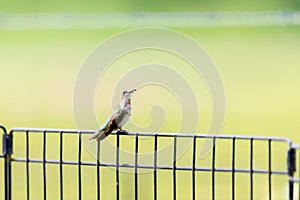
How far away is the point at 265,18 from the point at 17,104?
2.80 m

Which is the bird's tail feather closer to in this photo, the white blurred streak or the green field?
the green field

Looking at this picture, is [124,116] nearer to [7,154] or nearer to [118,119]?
[118,119]

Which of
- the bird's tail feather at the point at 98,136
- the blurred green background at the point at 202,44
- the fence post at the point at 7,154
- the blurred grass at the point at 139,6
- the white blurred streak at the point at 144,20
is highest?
the blurred grass at the point at 139,6

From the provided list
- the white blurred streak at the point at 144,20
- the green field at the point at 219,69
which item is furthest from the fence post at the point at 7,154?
the white blurred streak at the point at 144,20

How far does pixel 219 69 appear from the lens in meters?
6.59

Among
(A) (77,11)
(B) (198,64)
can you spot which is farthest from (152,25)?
(B) (198,64)

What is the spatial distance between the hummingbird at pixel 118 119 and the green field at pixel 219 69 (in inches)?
115

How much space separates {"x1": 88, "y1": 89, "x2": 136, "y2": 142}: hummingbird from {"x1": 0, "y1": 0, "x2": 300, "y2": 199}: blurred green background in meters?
3.63

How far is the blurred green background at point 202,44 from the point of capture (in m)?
5.80

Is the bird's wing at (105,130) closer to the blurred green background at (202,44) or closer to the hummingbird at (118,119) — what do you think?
the hummingbird at (118,119)

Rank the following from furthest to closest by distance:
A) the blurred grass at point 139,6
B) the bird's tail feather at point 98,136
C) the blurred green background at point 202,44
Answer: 1. the blurred grass at point 139,6
2. the blurred green background at point 202,44
3. the bird's tail feather at point 98,136

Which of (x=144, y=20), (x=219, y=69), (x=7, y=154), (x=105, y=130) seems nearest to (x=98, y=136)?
(x=105, y=130)

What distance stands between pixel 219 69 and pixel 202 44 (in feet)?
1.12

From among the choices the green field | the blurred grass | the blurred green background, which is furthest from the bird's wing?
the blurred grass
